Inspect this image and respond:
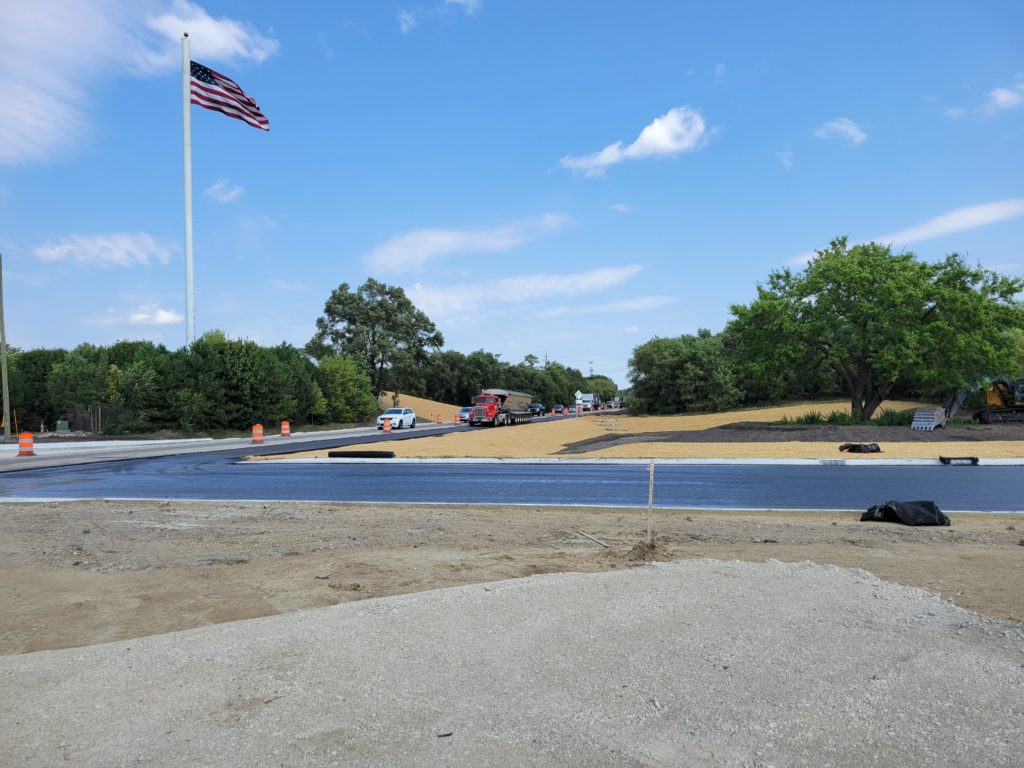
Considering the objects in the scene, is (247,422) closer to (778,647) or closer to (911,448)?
(911,448)

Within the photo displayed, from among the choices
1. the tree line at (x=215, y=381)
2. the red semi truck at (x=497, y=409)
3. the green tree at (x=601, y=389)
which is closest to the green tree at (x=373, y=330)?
the tree line at (x=215, y=381)

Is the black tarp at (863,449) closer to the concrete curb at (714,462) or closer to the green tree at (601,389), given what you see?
the concrete curb at (714,462)

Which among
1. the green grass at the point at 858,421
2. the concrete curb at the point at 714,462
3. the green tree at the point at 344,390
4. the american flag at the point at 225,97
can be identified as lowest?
the concrete curb at the point at 714,462

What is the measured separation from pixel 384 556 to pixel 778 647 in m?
5.24

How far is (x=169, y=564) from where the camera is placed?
8.77 metres

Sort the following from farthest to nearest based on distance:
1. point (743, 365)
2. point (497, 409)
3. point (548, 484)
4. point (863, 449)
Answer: point (497, 409), point (743, 365), point (863, 449), point (548, 484)

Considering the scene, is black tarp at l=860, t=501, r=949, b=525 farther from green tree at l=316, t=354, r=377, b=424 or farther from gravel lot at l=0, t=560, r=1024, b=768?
green tree at l=316, t=354, r=377, b=424

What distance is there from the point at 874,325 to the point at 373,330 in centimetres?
5726

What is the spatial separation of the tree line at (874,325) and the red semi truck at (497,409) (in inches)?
960

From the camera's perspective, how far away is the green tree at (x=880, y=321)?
35.4 m

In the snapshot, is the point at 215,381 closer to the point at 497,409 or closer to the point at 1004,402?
the point at 497,409

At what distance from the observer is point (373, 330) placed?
82.1 m

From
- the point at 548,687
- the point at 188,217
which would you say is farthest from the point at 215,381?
the point at 548,687

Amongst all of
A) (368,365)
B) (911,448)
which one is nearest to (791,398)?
(368,365)
